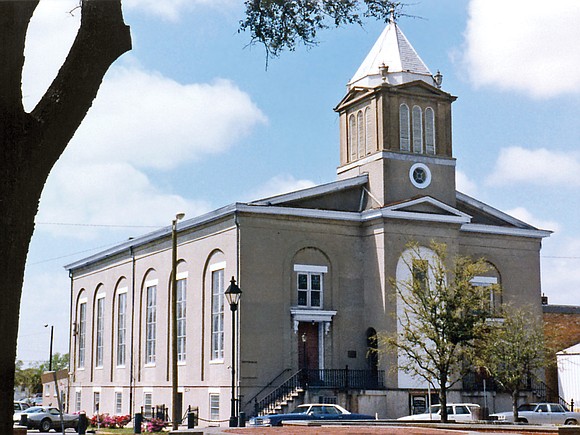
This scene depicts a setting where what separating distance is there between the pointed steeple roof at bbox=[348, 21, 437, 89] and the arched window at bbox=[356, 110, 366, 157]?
170cm

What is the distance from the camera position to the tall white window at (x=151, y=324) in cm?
5372

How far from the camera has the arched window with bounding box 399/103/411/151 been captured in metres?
49.0

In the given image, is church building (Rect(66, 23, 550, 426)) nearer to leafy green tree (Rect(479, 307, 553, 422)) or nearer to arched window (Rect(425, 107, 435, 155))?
arched window (Rect(425, 107, 435, 155))

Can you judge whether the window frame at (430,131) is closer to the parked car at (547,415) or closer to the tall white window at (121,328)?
the parked car at (547,415)

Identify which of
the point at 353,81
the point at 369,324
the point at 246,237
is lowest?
the point at 369,324

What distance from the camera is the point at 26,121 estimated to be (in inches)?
352

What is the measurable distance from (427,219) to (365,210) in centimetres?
327

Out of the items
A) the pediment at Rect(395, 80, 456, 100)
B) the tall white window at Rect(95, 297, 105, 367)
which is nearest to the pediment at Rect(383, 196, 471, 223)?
the pediment at Rect(395, 80, 456, 100)

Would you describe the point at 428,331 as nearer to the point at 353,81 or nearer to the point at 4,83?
the point at 353,81

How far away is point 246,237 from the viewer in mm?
44656

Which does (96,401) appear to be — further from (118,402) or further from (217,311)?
(217,311)

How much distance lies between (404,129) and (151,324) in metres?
18.2

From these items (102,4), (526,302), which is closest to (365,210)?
(526,302)

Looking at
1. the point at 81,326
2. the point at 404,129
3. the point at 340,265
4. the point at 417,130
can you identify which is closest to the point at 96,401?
the point at 81,326
